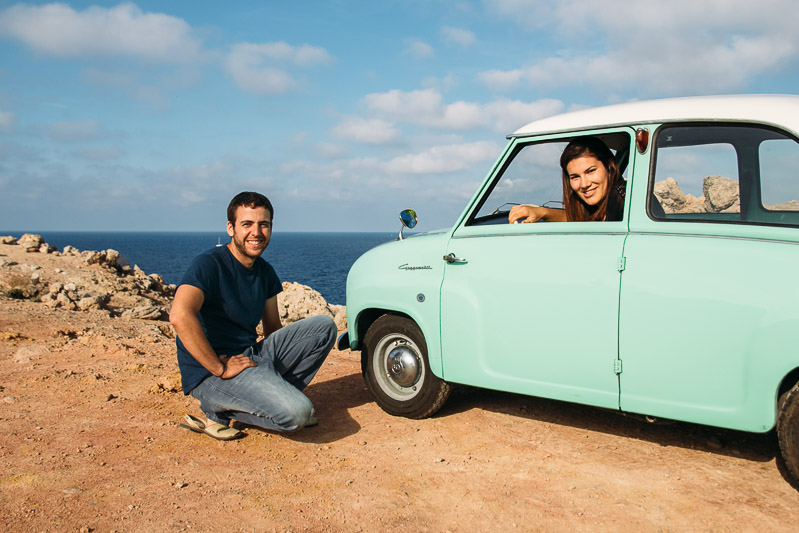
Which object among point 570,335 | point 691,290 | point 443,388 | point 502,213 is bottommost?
point 443,388

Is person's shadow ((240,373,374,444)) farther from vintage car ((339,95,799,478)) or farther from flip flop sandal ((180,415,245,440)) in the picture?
vintage car ((339,95,799,478))

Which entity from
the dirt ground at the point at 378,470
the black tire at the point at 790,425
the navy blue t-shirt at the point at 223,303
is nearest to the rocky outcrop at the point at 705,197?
the black tire at the point at 790,425

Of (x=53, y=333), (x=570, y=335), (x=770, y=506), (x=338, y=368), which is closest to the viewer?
(x=770, y=506)

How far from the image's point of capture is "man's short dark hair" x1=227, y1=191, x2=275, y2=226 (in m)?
4.45

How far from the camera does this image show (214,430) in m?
4.33

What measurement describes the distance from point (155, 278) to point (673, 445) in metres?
13.1

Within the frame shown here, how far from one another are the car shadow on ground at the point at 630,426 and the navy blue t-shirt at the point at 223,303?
1709mm

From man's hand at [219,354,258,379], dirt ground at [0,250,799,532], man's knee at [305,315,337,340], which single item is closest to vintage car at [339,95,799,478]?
dirt ground at [0,250,799,532]

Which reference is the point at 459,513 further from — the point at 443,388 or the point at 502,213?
the point at 502,213

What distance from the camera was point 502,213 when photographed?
14.7ft

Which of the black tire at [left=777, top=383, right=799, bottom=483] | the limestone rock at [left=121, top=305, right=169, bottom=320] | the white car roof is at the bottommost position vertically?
the limestone rock at [left=121, top=305, right=169, bottom=320]

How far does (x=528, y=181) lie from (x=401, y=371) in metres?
1.75

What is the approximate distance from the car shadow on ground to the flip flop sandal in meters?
1.61

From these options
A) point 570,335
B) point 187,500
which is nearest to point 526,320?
point 570,335
